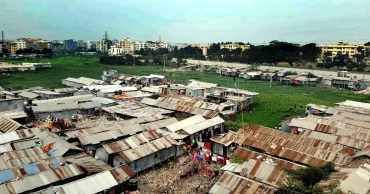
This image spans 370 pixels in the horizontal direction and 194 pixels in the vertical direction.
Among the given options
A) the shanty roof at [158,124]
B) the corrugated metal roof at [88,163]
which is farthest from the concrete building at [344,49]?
the corrugated metal roof at [88,163]

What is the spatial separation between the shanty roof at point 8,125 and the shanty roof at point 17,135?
2.10m

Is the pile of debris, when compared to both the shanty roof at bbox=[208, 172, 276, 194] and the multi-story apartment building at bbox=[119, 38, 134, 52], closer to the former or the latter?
the shanty roof at bbox=[208, 172, 276, 194]

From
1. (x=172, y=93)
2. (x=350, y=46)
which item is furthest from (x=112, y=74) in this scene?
(x=350, y=46)

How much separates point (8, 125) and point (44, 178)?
1065 centimetres

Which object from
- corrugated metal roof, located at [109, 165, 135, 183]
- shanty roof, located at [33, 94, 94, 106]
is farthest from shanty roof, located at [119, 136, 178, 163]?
shanty roof, located at [33, 94, 94, 106]

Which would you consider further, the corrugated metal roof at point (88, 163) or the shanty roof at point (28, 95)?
the shanty roof at point (28, 95)

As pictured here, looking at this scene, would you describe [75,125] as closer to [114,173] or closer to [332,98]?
[114,173]

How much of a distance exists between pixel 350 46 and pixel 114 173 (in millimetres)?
89079

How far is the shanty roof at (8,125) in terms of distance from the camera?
21472 millimetres

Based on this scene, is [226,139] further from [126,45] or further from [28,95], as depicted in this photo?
[126,45]

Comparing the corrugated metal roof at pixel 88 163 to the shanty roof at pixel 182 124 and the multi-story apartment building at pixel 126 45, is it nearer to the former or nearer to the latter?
the shanty roof at pixel 182 124

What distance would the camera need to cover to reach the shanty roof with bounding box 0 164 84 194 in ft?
41.9

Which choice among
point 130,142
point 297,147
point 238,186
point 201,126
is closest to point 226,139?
point 201,126

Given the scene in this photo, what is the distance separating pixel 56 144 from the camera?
709 inches
